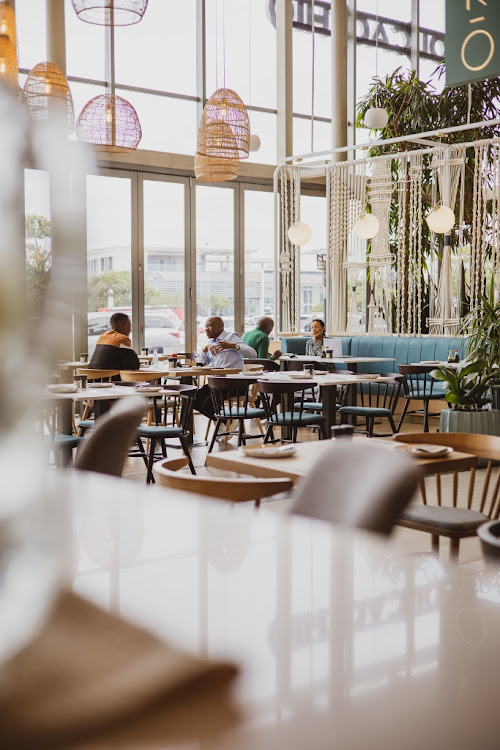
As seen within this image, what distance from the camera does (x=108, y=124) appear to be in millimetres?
8453

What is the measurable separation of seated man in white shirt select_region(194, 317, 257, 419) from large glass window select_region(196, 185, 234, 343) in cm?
341

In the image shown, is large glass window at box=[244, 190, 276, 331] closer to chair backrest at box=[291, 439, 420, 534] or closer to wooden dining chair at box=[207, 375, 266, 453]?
wooden dining chair at box=[207, 375, 266, 453]

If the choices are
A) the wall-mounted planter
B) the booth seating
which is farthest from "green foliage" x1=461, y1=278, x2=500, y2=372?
the booth seating

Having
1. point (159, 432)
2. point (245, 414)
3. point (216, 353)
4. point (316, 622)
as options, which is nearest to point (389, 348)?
point (216, 353)

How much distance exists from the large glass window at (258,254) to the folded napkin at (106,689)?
1303cm

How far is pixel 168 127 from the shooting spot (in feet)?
42.1

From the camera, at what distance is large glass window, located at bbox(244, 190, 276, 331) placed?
13.8m

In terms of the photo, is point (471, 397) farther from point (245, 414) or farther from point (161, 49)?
point (161, 49)

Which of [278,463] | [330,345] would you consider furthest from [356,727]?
[330,345]

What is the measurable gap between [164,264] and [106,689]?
40.5ft

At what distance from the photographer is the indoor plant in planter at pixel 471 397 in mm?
A: 6812

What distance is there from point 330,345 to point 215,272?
234cm

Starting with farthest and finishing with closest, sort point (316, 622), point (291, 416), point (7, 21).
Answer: point (291, 416) → point (7, 21) → point (316, 622)

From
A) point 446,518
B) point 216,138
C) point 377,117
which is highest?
point 377,117
